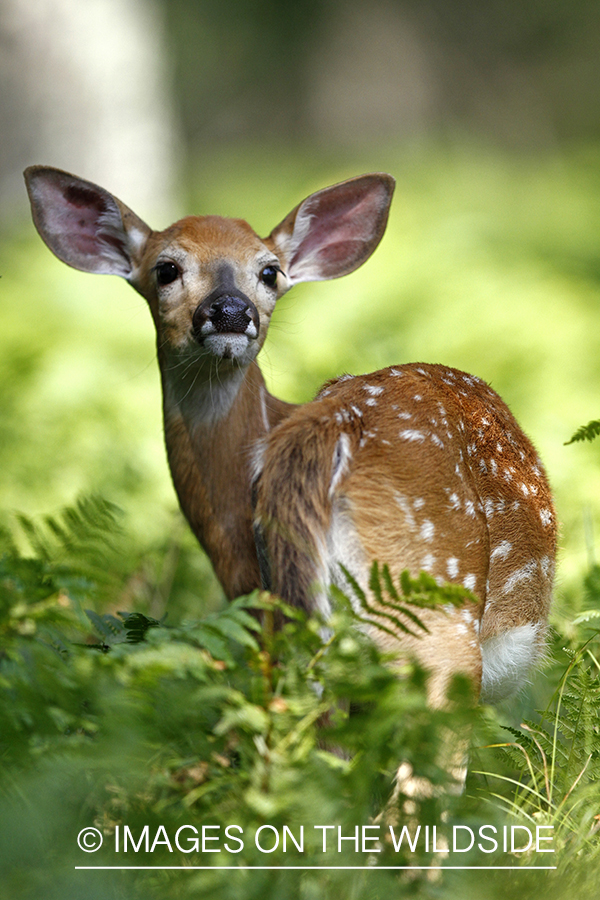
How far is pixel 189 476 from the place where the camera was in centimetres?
340

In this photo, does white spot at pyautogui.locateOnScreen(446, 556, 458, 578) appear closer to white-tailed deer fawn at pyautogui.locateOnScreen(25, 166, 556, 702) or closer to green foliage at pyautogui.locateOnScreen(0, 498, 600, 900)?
white-tailed deer fawn at pyautogui.locateOnScreen(25, 166, 556, 702)

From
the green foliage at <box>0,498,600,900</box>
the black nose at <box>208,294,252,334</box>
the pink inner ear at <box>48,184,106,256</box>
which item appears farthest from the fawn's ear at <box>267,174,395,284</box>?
the green foliage at <box>0,498,600,900</box>

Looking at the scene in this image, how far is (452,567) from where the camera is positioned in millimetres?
2449

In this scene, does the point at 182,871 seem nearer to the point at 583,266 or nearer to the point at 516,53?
the point at 583,266

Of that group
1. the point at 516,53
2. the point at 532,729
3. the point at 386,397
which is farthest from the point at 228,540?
the point at 516,53

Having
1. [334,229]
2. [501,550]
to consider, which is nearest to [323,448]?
[501,550]

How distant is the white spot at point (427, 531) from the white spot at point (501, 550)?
0.36 m

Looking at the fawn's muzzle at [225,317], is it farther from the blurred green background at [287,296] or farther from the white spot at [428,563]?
the white spot at [428,563]

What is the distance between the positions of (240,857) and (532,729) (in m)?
1.08

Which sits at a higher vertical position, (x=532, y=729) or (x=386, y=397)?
(x=386, y=397)

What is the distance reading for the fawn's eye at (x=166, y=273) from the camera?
11.0 ft

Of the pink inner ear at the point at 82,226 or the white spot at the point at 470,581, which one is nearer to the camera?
the white spot at the point at 470,581
